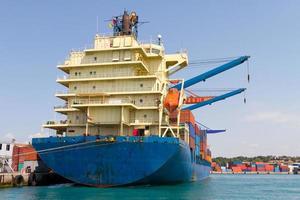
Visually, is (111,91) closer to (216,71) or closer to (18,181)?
(18,181)

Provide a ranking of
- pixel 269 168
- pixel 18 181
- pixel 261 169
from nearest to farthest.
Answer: pixel 18 181
pixel 261 169
pixel 269 168

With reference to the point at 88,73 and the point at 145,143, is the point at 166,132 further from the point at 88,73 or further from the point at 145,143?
the point at 88,73

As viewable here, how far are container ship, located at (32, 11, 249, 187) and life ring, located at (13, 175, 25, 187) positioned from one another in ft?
12.9

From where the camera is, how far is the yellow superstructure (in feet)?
97.1

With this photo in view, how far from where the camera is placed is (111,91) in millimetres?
31172

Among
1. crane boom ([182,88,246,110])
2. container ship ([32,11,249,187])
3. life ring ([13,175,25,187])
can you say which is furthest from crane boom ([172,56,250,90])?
life ring ([13,175,25,187])

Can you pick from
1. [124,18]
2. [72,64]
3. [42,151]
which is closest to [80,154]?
[42,151]

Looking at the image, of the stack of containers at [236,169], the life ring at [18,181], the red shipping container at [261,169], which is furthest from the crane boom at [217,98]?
the red shipping container at [261,169]

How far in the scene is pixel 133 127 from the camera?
1195 inches

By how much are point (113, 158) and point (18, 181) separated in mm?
9899

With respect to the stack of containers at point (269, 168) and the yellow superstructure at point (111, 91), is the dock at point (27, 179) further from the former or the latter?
the stack of containers at point (269, 168)

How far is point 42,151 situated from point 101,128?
16.7ft

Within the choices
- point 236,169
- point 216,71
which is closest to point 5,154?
point 216,71

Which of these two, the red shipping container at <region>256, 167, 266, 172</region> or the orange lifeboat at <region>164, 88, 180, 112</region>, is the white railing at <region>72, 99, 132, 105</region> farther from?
Result: the red shipping container at <region>256, 167, 266, 172</region>
